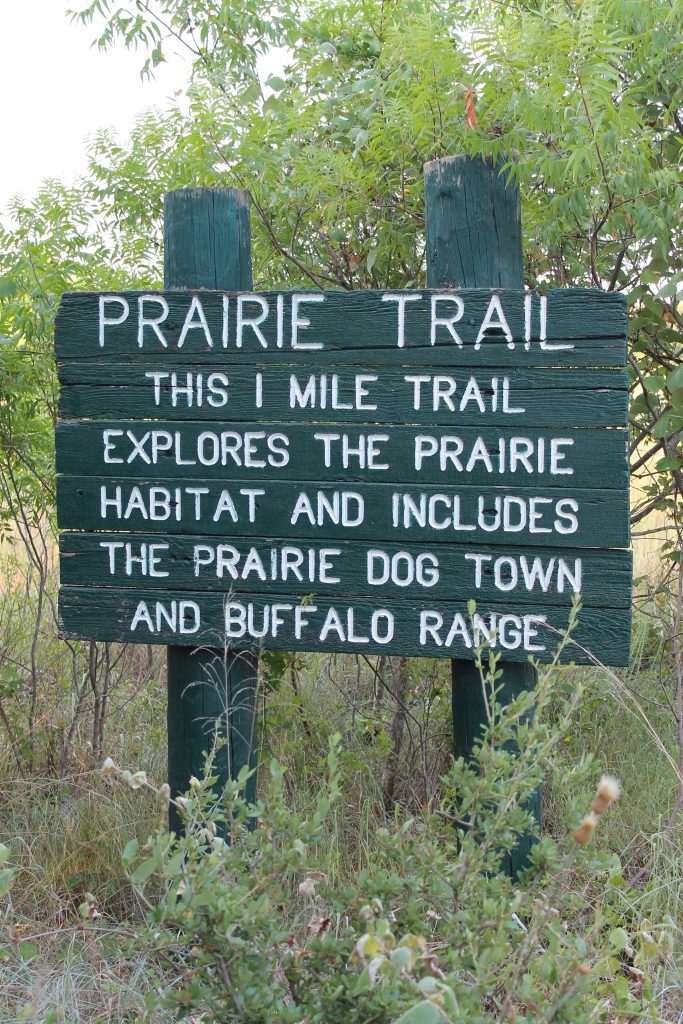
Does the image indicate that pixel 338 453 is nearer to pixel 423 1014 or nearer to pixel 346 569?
pixel 346 569

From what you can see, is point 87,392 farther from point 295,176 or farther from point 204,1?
point 204,1

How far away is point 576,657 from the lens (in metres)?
2.57

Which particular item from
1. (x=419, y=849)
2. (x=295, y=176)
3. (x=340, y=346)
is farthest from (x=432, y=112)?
(x=419, y=849)

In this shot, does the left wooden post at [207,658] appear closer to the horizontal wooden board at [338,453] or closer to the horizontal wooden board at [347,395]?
the horizontal wooden board at [347,395]

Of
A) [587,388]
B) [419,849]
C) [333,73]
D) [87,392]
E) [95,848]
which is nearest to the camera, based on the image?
[419,849]

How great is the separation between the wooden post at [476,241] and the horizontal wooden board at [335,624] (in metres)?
0.16

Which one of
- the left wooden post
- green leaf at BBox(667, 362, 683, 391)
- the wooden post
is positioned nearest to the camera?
the wooden post

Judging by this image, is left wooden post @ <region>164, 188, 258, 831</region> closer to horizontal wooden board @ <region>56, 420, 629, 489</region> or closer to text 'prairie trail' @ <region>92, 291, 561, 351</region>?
text 'prairie trail' @ <region>92, 291, 561, 351</region>

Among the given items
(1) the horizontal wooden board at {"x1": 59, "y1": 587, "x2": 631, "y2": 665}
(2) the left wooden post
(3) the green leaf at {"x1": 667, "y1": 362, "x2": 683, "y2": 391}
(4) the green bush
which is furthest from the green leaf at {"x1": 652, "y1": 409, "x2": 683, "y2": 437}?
(4) the green bush

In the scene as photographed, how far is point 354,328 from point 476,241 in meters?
0.43

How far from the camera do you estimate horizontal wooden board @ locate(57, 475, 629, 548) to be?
8.43ft

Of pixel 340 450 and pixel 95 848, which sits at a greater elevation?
pixel 340 450

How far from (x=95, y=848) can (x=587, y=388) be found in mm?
2095

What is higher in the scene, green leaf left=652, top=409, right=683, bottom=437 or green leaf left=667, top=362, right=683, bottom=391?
green leaf left=667, top=362, right=683, bottom=391
